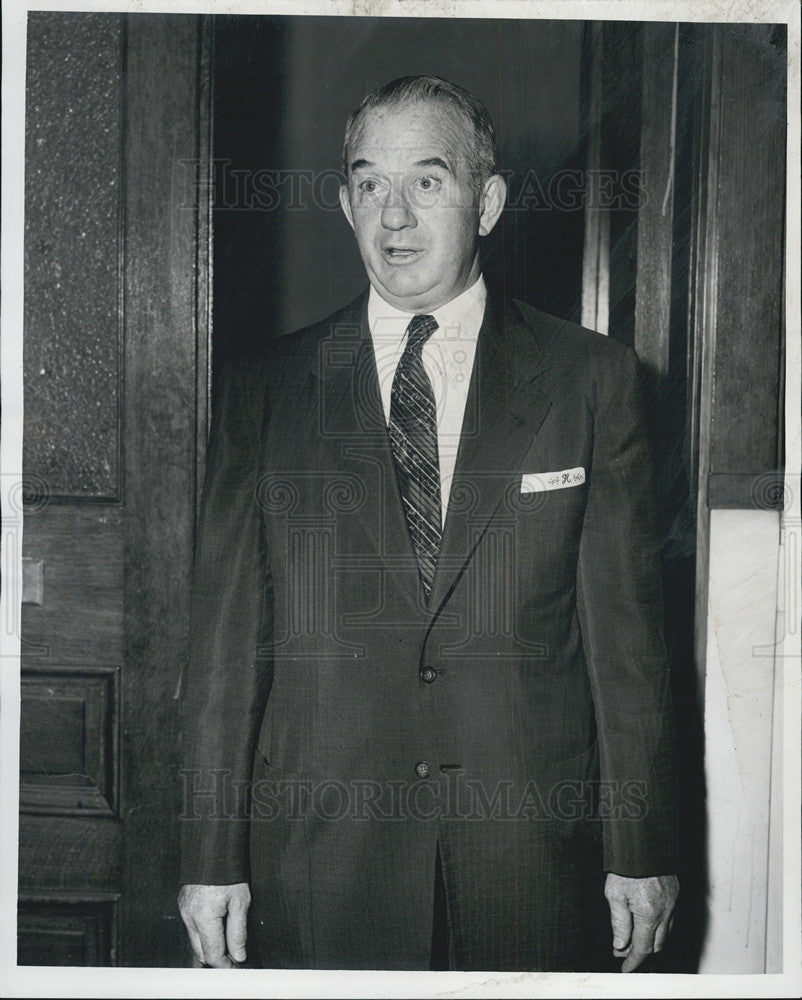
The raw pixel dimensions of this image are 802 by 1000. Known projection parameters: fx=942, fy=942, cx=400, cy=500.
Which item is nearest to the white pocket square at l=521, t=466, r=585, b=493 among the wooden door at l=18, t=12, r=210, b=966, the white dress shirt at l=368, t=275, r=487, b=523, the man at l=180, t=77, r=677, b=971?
the man at l=180, t=77, r=677, b=971

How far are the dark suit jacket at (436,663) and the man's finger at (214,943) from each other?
57 millimetres

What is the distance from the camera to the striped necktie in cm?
133

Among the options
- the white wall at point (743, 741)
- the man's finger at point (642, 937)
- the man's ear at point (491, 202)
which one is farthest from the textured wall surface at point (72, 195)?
the man's finger at point (642, 937)

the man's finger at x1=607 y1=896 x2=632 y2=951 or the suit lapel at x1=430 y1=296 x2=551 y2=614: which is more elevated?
the suit lapel at x1=430 y1=296 x2=551 y2=614

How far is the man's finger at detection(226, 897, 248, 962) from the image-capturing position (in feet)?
4.42

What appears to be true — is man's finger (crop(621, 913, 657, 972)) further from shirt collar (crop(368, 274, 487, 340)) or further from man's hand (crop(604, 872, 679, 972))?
shirt collar (crop(368, 274, 487, 340))

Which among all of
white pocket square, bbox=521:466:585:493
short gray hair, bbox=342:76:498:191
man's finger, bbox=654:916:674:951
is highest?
short gray hair, bbox=342:76:498:191

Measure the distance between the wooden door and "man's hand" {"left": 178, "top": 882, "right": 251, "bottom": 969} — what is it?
0.06 metres

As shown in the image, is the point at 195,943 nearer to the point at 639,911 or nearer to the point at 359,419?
the point at 639,911

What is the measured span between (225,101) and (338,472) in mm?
572

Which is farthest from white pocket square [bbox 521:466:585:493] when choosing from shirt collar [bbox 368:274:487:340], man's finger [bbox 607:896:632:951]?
man's finger [bbox 607:896:632:951]

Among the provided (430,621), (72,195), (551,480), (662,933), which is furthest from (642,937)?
(72,195)

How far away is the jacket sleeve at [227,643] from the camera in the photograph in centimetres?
135

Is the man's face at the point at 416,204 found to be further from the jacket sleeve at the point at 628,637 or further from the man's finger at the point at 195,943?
the man's finger at the point at 195,943
